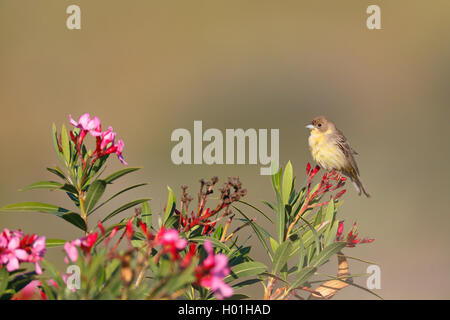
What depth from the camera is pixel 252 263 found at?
1.45 m

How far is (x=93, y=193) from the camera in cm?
149

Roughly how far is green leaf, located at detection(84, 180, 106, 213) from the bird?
8.58 ft

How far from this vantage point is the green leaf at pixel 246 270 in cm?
144

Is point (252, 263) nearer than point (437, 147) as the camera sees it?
Yes

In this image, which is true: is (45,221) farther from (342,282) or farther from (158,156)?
(342,282)

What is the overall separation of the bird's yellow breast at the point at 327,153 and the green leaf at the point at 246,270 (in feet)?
8.48

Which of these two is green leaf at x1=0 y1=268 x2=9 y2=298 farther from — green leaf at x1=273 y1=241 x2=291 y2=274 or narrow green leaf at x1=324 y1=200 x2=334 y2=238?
narrow green leaf at x1=324 y1=200 x2=334 y2=238

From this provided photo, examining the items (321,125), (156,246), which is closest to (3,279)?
(156,246)

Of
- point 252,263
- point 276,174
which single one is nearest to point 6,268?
point 252,263

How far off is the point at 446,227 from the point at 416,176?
0.88 m

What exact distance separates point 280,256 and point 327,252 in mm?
128

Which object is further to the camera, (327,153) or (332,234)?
(327,153)

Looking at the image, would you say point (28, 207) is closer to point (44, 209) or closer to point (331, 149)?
point (44, 209)
